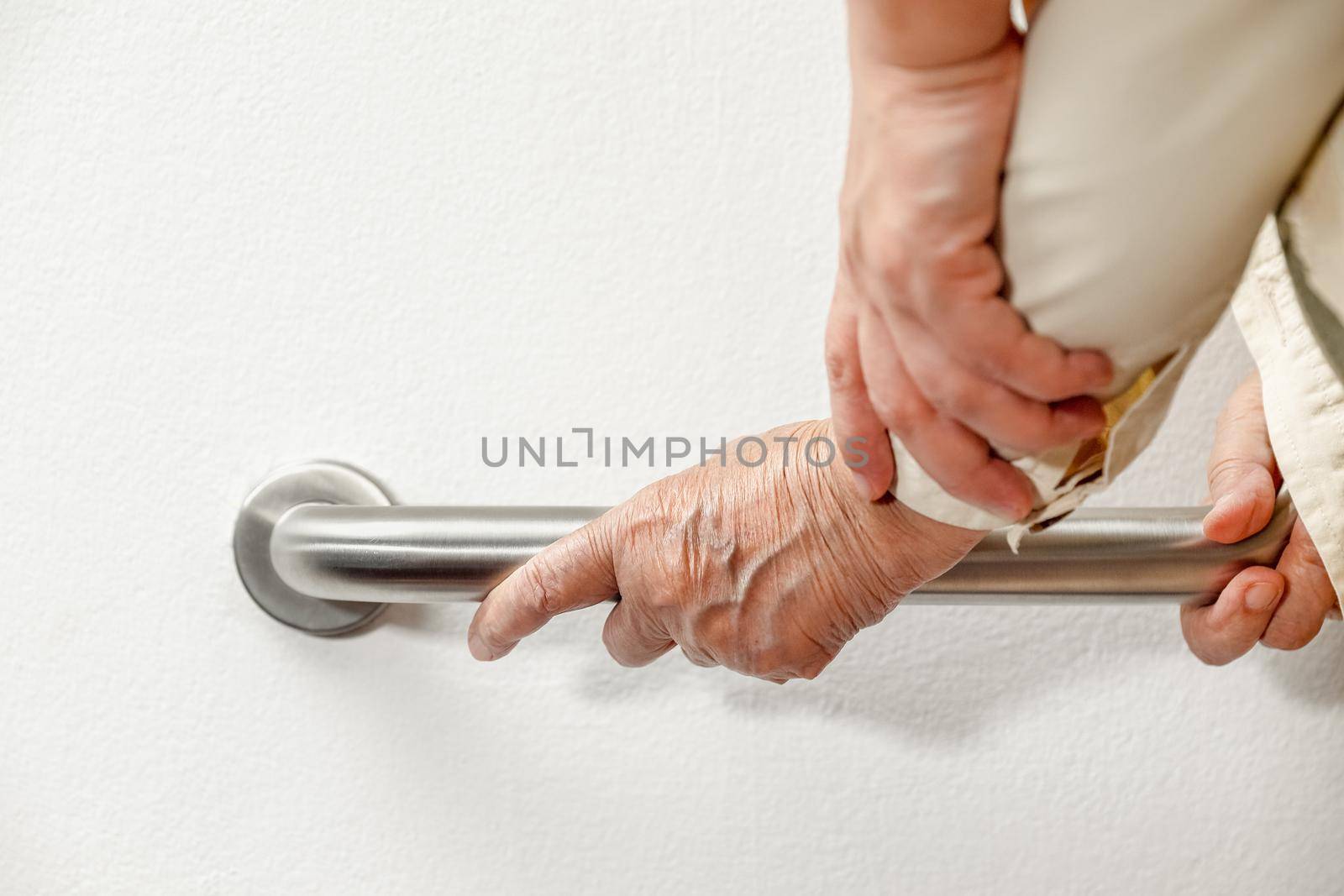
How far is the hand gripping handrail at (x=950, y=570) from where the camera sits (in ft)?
1.09

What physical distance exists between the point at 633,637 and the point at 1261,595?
0.22 meters

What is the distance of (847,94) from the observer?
385 millimetres

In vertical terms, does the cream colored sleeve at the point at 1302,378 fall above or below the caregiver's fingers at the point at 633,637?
above

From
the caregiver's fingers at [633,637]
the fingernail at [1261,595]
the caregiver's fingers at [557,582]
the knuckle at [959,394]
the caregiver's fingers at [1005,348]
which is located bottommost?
the caregiver's fingers at [633,637]

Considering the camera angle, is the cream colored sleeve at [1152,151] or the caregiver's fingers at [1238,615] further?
the caregiver's fingers at [1238,615]

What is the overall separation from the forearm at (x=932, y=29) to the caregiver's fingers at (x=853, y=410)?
0.08 metres

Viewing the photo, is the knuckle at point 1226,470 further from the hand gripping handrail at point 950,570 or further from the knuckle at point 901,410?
the knuckle at point 901,410

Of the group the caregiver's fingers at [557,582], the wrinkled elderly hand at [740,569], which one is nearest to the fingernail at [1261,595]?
the wrinkled elderly hand at [740,569]

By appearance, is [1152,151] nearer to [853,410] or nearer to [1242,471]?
[853,410]

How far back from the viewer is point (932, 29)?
0.63 feet

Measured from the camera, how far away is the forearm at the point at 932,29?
0.19m

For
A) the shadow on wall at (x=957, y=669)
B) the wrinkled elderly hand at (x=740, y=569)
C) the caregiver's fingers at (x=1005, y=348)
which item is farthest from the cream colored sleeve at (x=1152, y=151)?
the shadow on wall at (x=957, y=669)

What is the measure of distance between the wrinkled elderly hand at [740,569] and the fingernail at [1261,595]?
12cm

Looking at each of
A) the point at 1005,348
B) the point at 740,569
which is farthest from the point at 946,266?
the point at 740,569
